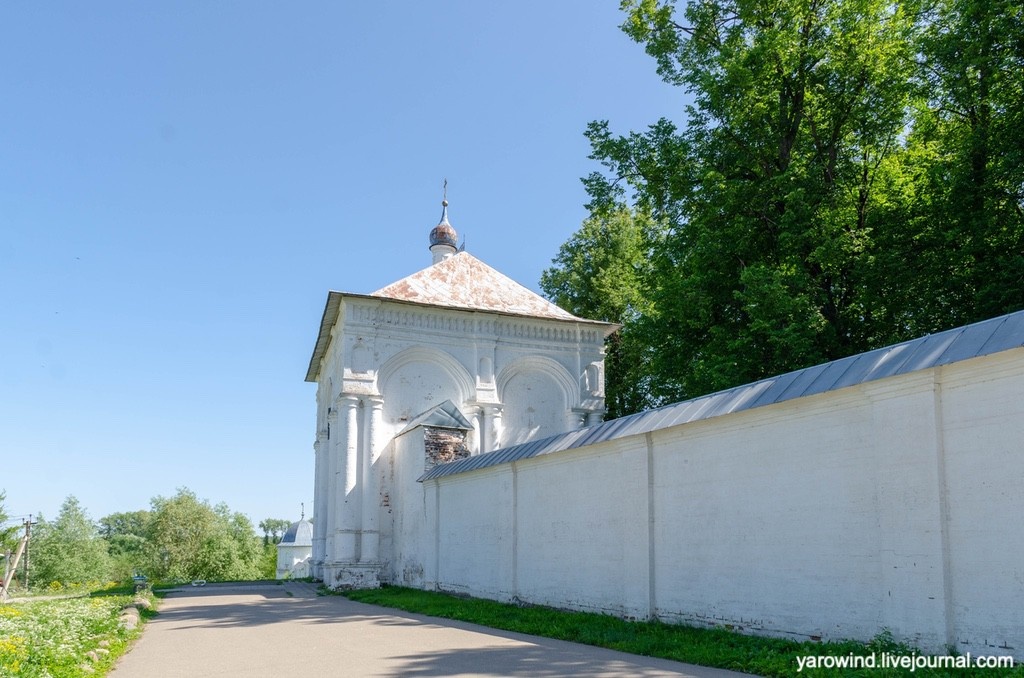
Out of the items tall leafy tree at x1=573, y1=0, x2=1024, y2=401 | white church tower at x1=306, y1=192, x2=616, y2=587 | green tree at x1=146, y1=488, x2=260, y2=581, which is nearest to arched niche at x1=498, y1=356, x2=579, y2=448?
white church tower at x1=306, y1=192, x2=616, y2=587

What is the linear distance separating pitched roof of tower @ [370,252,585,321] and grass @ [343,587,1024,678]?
10.3 m

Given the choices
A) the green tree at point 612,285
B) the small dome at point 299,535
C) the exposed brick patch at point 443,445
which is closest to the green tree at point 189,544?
the small dome at point 299,535

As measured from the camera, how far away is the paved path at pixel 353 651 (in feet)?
23.2

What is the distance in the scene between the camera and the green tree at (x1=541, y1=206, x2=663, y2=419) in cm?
2852

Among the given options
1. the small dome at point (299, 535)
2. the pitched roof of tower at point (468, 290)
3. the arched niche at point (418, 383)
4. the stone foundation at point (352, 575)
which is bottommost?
the small dome at point (299, 535)

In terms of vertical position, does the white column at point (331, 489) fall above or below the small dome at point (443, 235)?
below

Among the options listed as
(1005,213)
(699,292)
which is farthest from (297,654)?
(1005,213)

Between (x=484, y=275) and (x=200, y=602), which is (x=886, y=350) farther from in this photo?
(x=484, y=275)

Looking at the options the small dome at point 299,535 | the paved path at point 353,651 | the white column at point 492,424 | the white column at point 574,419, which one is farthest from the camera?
the small dome at point 299,535

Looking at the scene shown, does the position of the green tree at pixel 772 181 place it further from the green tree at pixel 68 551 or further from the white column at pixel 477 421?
the green tree at pixel 68 551

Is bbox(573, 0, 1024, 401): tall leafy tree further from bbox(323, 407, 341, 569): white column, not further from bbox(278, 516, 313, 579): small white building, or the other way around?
bbox(278, 516, 313, 579): small white building

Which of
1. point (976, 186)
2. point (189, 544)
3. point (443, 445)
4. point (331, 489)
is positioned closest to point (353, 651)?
point (443, 445)

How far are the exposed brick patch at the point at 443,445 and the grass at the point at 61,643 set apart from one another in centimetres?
729

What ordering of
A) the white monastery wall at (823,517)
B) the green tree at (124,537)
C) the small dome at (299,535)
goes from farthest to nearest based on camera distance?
the green tree at (124,537)
the small dome at (299,535)
the white monastery wall at (823,517)
